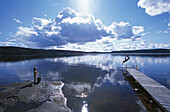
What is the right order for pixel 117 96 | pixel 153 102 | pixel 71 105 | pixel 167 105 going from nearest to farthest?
pixel 167 105, pixel 71 105, pixel 153 102, pixel 117 96

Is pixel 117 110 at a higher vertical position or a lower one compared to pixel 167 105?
lower

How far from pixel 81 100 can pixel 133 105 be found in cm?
499

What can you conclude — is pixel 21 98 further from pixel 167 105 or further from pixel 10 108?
pixel 167 105

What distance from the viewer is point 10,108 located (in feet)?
24.3

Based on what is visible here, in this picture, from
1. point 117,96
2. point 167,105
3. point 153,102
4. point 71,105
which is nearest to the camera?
point 167,105

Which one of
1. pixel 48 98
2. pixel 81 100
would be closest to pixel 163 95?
pixel 81 100

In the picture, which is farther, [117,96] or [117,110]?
[117,96]

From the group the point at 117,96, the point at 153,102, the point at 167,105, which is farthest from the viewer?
the point at 117,96

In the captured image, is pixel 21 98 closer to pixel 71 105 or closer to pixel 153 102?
pixel 71 105

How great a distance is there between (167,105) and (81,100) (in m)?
7.44

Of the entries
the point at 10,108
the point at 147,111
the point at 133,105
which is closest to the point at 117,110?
the point at 133,105

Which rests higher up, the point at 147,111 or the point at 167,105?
the point at 167,105

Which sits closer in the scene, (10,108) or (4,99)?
(10,108)

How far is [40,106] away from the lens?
7.61 metres
